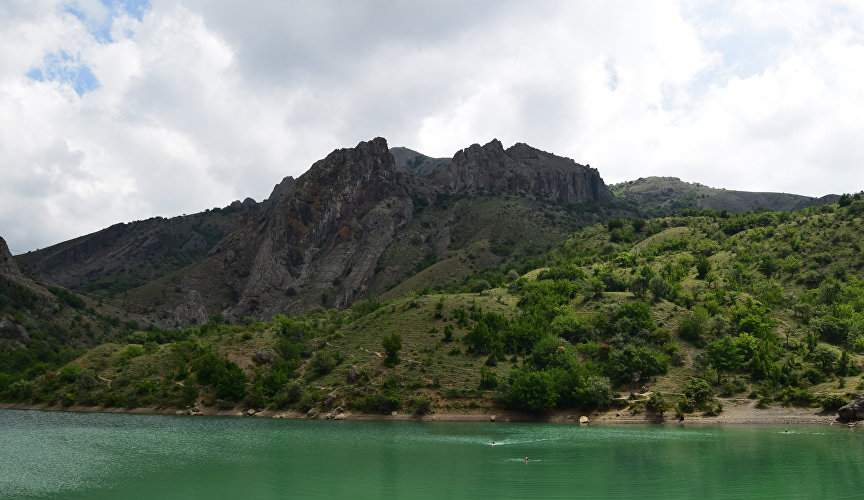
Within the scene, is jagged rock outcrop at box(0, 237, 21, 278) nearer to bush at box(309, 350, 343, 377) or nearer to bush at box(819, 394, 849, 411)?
bush at box(309, 350, 343, 377)

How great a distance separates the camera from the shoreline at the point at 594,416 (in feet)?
245

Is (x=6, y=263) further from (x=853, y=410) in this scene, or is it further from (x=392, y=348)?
(x=853, y=410)

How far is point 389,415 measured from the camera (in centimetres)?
8656

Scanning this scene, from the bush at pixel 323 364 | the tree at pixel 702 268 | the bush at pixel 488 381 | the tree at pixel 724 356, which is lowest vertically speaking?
the bush at pixel 488 381

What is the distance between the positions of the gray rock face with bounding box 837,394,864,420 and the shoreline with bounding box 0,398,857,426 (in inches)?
40.2

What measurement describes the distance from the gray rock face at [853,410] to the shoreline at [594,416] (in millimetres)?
1020

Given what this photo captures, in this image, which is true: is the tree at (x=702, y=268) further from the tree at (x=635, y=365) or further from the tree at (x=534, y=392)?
the tree at (x=534, y=392)

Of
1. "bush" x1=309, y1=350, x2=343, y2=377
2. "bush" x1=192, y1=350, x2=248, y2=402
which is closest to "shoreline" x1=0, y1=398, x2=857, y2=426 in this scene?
"bush" x1=192, y1=350, x2=248, y2=402

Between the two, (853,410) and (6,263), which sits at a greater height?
(6,263)

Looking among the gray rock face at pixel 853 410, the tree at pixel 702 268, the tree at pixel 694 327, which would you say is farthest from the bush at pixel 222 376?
the tree at pixel 702 268

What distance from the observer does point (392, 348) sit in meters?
98.4

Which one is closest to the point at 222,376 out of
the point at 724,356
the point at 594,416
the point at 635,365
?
the point at 594,416

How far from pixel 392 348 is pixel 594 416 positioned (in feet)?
116

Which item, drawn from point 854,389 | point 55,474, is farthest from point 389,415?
point 854,389
